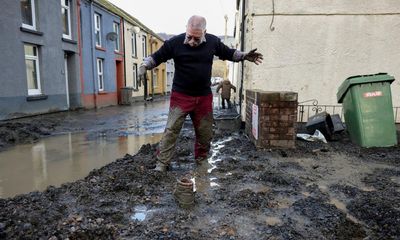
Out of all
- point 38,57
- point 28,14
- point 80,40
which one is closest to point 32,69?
point 38,57

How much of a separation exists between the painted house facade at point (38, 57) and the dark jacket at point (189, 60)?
7163 mm

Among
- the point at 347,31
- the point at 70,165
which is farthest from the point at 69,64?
the point at 347,31

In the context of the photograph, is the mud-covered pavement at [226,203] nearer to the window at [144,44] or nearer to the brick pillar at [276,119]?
the brick pillar at [276,119]

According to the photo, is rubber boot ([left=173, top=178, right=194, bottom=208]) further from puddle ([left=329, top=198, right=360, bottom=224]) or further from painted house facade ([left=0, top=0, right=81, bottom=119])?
painted house facade ([left=0, top=0, right=81, bottom=119])

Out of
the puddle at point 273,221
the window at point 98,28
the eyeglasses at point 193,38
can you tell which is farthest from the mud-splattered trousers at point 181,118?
A: the window at point 98,28

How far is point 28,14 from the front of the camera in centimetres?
1038

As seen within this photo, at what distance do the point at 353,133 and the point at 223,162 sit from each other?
8.84 ft

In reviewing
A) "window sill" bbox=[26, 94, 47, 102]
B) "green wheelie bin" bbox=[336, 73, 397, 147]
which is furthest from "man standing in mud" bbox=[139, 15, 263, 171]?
"window sill" bbox=[26, 94, 47, 102]

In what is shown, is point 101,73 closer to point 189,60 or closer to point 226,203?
point 189,60

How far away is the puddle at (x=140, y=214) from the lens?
254 centimetres

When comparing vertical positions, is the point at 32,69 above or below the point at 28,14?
below

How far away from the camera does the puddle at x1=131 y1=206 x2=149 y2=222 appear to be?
254cm

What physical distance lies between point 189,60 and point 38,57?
904 cm

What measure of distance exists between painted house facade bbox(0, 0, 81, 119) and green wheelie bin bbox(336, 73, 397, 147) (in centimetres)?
897
